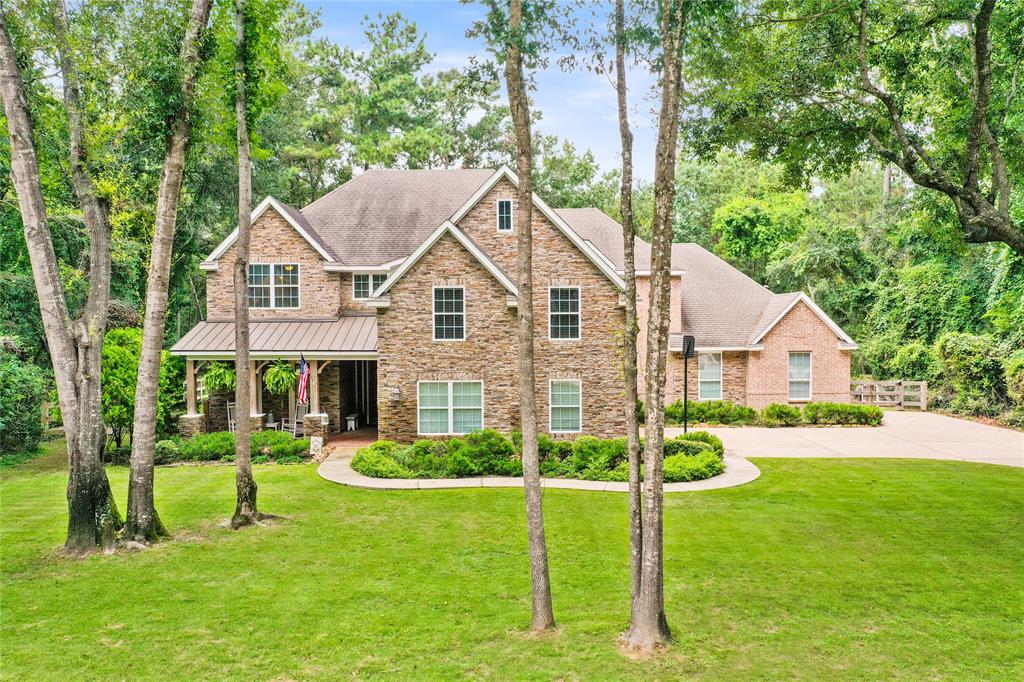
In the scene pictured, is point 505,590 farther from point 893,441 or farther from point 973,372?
point 973,372

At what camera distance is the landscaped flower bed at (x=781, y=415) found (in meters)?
24.5

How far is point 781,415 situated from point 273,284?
749 inches

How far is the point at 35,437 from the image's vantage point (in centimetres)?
1950

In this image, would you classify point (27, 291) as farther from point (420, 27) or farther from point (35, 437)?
point (420, 27)

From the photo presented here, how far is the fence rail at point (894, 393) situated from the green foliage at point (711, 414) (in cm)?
900

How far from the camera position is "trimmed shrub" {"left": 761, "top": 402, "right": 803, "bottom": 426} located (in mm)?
24527

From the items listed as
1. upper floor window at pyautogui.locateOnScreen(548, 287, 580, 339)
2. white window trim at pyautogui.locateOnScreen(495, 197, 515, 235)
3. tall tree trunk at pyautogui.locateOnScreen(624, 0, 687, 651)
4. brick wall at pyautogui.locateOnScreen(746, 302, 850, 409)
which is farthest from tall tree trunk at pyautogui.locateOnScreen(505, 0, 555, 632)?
brick wall at pyautogui.locateOnScreen(746, 302, 850, 409)

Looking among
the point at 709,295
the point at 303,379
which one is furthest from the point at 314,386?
the point at 709,295

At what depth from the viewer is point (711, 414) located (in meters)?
25.0

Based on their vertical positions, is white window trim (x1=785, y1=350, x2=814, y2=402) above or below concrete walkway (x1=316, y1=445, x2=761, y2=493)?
above

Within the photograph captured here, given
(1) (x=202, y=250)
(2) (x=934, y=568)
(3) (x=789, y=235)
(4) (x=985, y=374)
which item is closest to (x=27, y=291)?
(1) (x=202, y=250)

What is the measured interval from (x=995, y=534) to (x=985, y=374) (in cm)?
1778

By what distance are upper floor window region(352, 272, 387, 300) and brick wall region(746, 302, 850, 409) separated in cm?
1519

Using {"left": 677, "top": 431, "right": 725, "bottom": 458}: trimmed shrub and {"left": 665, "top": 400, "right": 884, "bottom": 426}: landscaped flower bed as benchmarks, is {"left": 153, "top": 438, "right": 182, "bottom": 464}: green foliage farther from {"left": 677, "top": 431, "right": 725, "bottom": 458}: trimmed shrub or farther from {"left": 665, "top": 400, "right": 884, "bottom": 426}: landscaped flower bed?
{"left": 665, "top": 400, "right": 884, "bottom": 426}: landscaped flower bed
